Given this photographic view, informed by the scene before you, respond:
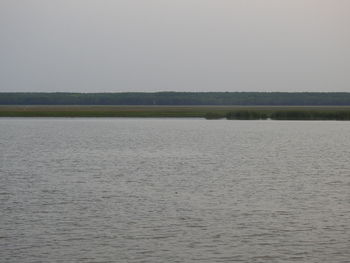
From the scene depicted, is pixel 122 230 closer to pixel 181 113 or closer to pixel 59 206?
pixel 59 206

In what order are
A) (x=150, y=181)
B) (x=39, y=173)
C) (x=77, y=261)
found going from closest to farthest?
(x=77, y=261), (x=150, y=181), (x=39, y=173)

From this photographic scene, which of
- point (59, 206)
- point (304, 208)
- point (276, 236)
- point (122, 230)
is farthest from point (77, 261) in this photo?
point (304, 208)

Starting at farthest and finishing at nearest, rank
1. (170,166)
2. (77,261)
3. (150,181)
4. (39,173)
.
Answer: (170,166) < (39,173) < (150,181) < (77,261)

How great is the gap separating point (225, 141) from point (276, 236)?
43549mm

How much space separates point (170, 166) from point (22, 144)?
21655mm

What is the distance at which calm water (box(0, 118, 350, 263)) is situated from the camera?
20.1 meters

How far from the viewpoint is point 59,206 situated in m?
26.6

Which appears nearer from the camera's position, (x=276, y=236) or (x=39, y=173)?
(x=276, y=236)

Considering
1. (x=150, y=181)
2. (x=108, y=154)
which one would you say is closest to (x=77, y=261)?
(x=150, y=181)

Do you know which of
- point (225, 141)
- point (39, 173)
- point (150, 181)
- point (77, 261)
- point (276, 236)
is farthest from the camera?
point (225, 141)

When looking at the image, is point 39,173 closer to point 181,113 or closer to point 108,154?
point 108,154

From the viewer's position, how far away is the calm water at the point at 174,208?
65.8 feet

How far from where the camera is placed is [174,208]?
26422mm

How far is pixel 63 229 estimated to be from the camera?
74.0 ft
